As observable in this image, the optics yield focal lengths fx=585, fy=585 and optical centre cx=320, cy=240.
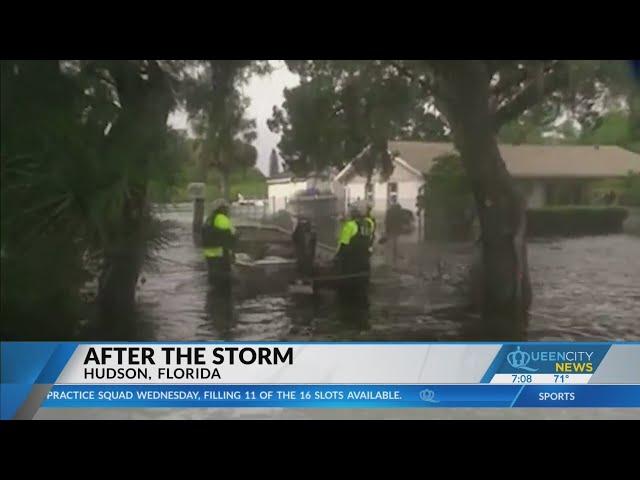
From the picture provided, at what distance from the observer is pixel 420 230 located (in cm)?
347

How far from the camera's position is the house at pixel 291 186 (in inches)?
135

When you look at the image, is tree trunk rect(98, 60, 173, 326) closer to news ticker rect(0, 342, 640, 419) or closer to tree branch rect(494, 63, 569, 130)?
news ticker rect(0, 342, 640, 419)

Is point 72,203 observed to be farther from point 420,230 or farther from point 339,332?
point 420,230

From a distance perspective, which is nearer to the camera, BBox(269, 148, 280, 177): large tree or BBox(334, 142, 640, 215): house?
BBox(334, 142, 640, 215): house

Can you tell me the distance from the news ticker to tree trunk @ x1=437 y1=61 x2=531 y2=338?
0.72ft

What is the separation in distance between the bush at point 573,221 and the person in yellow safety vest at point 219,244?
5.79ft

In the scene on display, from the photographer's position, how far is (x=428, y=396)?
11.2 feet

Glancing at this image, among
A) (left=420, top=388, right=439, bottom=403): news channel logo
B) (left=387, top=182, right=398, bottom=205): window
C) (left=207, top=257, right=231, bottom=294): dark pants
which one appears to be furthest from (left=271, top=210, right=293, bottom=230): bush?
(left=420, top=388, right=439, bottom=403): news channel logo

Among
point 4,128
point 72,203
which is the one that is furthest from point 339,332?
point 4,128

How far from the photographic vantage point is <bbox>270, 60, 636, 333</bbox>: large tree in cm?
339

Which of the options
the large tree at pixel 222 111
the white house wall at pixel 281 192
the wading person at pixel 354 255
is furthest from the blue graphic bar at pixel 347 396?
the large tree at pixel 222 111

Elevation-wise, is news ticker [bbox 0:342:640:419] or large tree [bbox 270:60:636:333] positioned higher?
large tree [bbox 270:60:636:333]

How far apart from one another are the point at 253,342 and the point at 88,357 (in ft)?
3.21

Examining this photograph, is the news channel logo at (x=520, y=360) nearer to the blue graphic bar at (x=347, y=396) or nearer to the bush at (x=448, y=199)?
the blue graphic bar at (x=347, y=396)
